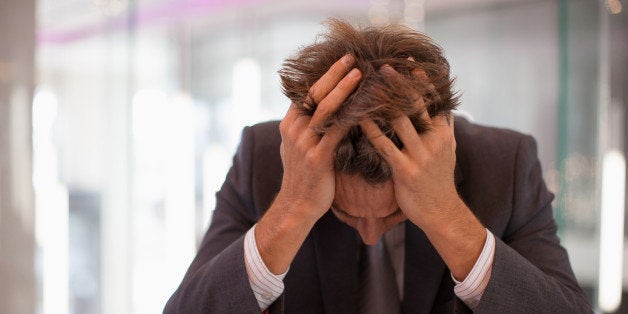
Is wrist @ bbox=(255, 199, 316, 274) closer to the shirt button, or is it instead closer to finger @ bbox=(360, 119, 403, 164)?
the shirt button

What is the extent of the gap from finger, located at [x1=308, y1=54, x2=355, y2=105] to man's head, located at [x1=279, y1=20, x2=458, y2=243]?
2cm

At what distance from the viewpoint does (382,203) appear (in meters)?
1.00

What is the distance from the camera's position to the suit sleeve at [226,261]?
3.28 feet

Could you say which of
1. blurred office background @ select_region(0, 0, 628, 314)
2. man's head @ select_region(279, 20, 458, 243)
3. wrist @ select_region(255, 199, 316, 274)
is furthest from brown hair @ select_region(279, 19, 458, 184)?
blurred office background @ select_region(0, 0, 628, 314)

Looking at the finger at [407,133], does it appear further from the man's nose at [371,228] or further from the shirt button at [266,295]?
the shirt button at [266,295]

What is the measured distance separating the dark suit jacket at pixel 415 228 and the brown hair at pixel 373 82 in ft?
0.88

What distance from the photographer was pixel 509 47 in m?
2.55

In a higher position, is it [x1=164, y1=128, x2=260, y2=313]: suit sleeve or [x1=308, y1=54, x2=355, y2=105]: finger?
[x1=308, y1=54, x2=355, y2=105]: finger

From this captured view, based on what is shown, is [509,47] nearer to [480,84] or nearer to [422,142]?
[480,84]

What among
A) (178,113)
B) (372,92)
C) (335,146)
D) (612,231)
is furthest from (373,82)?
(178,113)

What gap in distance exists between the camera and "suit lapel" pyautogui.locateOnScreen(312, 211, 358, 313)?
1201 mm

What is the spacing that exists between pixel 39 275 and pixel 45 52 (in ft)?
2.63

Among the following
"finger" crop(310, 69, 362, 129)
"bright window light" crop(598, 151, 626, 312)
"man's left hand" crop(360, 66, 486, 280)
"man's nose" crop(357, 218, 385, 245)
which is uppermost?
"finger" crop(310, 69, 362, 129)

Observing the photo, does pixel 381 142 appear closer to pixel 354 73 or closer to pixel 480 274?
pixel 354 73
